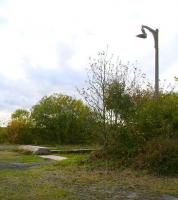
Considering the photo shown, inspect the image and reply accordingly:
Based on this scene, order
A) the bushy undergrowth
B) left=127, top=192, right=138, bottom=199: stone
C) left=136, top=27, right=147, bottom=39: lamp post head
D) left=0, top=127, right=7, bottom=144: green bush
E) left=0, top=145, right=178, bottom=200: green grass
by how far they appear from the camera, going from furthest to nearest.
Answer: left=0, top=127, right=7, bottom=144: green bush
left=136, top=27, right=147, bottom=39: lamp post head
the bushy undergrowth
left=0, top=145, right=178, bottom=200: green grass
left=127, top=192, right=138, bottom=199: stone

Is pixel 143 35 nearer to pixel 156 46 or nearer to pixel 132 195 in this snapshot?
pixel 156 46

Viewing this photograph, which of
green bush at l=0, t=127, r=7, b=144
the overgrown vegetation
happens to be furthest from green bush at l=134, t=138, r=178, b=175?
green bush at l=0, t=127, r=7, b=144

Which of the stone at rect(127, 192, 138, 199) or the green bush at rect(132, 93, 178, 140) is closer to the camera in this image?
the stone at rect(127, 192, 138, 199)

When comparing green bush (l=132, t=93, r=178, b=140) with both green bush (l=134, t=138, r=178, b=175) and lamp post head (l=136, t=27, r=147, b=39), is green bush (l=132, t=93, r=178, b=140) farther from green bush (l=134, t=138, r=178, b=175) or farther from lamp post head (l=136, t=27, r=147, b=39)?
lamp post head (l=136, t=27, r=147, b=39)

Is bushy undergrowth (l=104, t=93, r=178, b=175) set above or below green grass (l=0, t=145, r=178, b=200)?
above

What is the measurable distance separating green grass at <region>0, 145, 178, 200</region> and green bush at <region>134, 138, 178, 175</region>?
1.64 feet

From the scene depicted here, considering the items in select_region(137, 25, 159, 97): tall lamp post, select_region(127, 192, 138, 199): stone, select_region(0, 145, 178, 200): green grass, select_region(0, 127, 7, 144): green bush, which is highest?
select_region(137, 25, 159, 97): tall lamp post

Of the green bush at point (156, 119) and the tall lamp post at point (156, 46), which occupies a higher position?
the tall lamp post at point (156, 46)

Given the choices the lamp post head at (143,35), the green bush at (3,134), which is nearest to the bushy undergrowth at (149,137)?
the lamp post head at (143,35)

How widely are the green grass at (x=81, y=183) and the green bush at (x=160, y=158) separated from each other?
501 millimetres

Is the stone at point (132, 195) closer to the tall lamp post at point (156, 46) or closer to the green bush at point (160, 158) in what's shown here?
the green bush at point (160, 158)

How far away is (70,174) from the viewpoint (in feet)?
59.2

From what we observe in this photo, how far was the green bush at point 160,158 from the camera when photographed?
18.0 metres

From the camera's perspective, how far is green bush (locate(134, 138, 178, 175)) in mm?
18047
